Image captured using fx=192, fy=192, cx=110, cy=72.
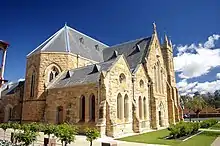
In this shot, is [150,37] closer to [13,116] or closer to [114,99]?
[114,99]

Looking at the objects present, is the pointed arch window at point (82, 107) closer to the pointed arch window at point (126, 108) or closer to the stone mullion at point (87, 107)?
the stone mullion at point (87, 107)

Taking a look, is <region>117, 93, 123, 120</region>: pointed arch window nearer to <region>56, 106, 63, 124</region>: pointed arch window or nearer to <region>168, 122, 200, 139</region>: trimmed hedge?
<region>168, 122, 200, 139</region>: trimmed hedge

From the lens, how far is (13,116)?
31719 mm

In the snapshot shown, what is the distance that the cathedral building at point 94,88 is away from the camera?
21.3 m

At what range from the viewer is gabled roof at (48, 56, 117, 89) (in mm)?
22462

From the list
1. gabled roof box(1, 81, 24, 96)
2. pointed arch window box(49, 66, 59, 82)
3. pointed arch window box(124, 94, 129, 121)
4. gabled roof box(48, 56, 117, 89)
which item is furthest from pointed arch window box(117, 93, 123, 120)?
gabled roof box(1, 81, 24, 96)

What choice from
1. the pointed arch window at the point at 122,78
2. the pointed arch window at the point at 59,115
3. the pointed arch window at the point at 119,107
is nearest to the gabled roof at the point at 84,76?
the pointed arch window at the point at 122,78

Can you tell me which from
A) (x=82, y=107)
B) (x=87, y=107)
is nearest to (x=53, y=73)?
(x=82, y=107)

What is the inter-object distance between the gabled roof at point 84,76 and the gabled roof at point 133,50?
6.03 m

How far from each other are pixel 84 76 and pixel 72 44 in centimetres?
1050

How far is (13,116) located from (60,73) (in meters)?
11.4

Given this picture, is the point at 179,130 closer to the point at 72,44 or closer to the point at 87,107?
the point at 87,107

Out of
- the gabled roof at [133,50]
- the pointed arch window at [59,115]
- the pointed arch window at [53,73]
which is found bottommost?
the pointed arch window at [59,115]

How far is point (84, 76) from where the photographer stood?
78.4 ft
